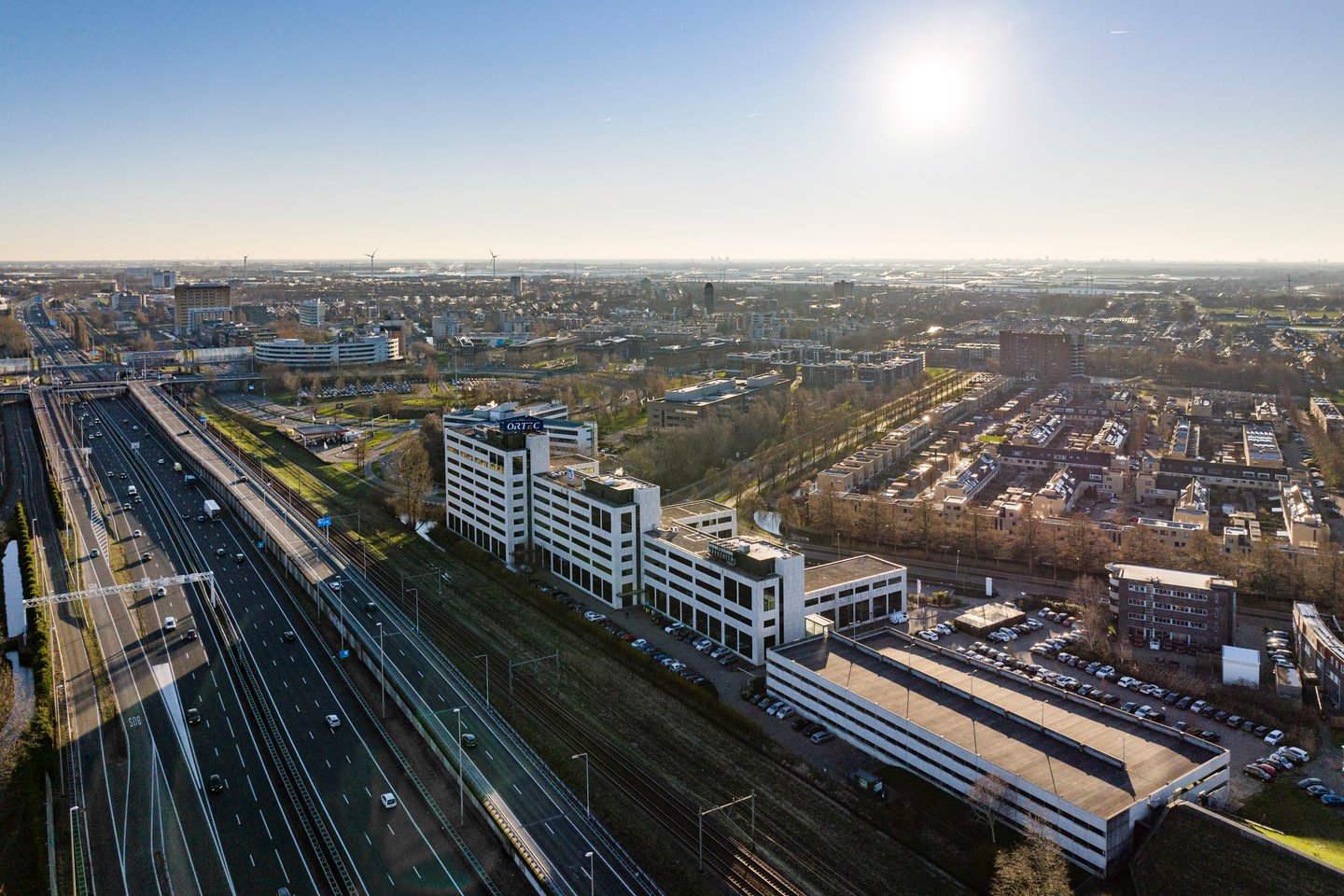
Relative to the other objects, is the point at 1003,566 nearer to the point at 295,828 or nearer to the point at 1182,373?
the point at 295,828

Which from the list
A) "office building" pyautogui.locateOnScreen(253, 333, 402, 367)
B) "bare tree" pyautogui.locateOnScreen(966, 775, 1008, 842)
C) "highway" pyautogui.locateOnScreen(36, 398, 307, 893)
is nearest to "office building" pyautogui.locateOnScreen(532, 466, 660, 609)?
"highway" pyautogui.locateOnScreen(36, 398, 307, 893)

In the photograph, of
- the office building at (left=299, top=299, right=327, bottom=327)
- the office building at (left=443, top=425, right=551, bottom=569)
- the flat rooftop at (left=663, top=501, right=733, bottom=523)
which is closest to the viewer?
the flat rooftop at (left=663, top=501, right=733, bottom=523)

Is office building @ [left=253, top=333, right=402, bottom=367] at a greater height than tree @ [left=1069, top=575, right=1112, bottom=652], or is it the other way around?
office building @ [left=253, top=333, right=402, bottom=367]

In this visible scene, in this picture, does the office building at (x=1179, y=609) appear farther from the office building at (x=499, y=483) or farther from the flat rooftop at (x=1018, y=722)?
the office building at (x=499, y=483)

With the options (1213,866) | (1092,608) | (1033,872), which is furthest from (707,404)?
(1213,866)

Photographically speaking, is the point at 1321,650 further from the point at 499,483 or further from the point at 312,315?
the point at 312,315

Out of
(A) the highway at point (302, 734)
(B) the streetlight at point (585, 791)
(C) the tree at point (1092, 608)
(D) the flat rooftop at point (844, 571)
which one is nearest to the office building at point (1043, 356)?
(C) the tree at point (1092, 608)

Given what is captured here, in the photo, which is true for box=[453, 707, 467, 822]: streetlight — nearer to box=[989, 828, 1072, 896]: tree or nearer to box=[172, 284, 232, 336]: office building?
box=[989, 828, 1072, 896]: tree

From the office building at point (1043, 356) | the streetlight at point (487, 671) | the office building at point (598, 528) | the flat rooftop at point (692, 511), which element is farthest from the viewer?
the office building at point (1043, 356)
